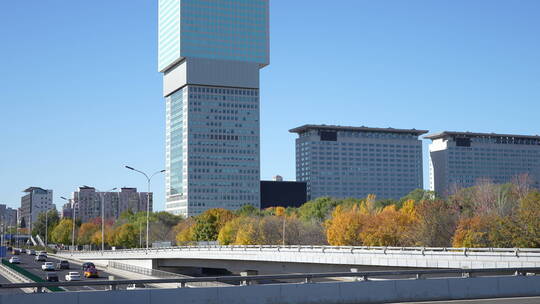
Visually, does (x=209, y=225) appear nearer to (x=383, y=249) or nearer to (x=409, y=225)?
(x=409, y=225)

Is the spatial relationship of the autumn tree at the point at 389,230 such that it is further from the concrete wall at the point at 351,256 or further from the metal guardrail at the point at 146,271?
the metal guardrail at the point at 146,271

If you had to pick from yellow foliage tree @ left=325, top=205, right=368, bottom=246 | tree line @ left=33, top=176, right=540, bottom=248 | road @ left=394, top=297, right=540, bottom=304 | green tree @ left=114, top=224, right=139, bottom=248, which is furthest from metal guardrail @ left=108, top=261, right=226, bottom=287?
green tree @ left=114, top=224, right=139, bottom=248

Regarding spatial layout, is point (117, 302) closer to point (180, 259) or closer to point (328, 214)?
point (180, 259)

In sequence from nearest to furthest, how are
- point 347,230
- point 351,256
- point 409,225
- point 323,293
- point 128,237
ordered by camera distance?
point 323,293, point 351,256, point 409,225, point 347,230, point 128,237

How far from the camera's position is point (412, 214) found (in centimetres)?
11319

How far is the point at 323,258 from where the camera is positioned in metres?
73.1

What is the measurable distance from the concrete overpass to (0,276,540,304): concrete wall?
784 inches

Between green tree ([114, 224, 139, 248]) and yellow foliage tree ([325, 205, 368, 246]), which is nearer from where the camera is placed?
yellow foliage tree ([325, 205, 368, 246])

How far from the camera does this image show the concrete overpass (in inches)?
2096

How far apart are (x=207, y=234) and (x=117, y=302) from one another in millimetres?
136891

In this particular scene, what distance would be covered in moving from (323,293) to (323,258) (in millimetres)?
46441

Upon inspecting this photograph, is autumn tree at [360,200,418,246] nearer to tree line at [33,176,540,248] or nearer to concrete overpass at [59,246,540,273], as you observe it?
tree line at [33,176,540,248]

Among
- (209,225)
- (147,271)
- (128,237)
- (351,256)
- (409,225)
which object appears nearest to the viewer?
(351,256)

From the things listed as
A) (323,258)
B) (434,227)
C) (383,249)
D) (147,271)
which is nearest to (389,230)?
(434,227)
